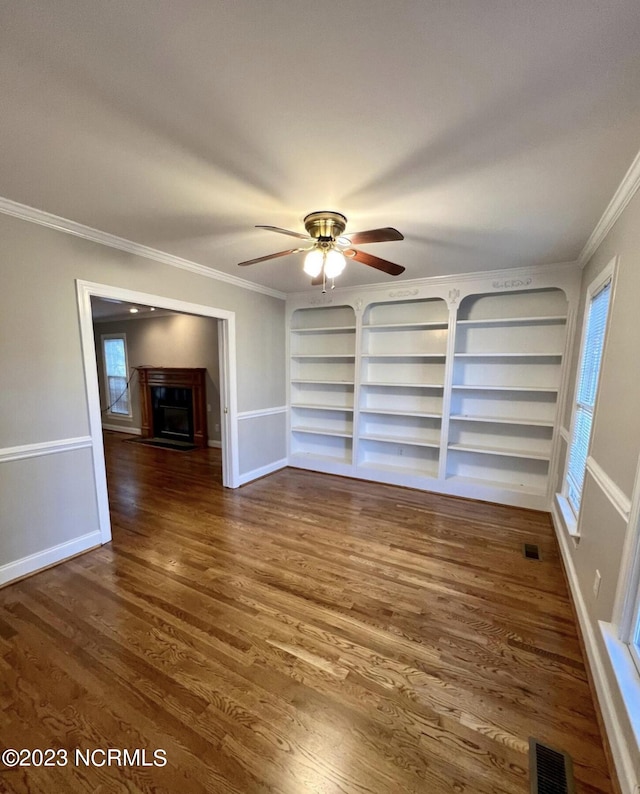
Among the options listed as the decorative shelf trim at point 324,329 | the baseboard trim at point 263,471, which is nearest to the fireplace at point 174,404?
the baseboard trim at point 263,471

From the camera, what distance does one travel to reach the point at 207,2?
925 mm

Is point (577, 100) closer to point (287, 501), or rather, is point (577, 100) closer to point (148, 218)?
point (148, 218)

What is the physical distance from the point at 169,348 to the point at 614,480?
6.76 metres

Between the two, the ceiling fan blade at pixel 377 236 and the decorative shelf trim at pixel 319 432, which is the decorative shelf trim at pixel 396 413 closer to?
the decorative shelf trim at pixel 319 432

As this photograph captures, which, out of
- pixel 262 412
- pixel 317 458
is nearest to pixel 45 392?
pixel 262 412

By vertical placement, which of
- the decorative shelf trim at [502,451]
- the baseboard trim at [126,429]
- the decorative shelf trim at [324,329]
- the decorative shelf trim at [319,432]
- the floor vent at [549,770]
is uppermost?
the decorative shelf trim at [324,329]

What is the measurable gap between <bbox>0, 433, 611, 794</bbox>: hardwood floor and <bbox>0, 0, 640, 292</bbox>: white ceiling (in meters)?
2.52

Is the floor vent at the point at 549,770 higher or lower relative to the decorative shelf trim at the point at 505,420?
lower

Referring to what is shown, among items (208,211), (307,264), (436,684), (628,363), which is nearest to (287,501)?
(436,684)

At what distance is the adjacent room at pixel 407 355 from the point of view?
1.13m

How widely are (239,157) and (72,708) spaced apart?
8.69 feet

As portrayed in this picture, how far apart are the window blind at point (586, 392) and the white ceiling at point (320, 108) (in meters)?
0.68

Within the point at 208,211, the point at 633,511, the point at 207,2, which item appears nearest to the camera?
the point at 207,2

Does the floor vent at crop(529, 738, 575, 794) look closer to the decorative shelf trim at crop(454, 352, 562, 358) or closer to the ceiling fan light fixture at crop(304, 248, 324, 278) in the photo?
the ceiling fan light fixture at crop(304, 248, 324, 278)
